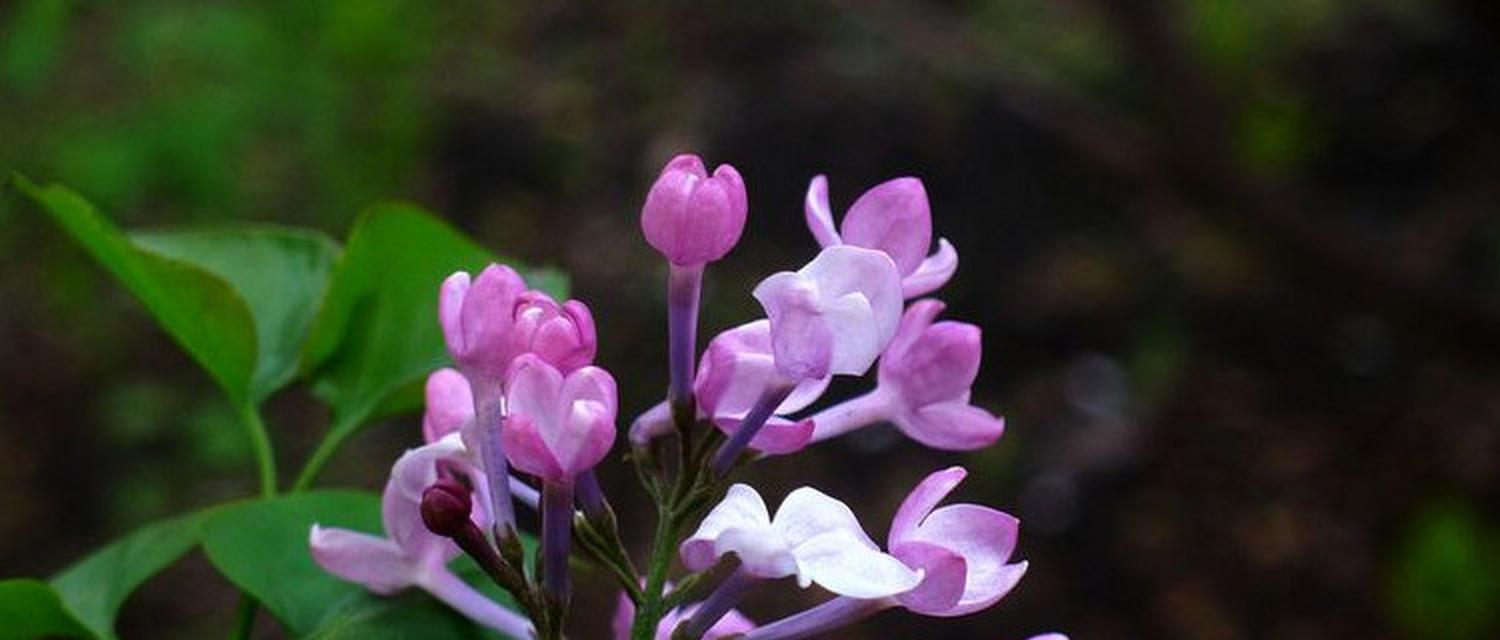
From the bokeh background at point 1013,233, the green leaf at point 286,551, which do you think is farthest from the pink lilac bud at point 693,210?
the bokeh background at point 1013,233

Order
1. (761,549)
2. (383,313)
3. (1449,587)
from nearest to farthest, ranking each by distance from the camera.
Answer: (761,549), (383,313), (1449,587)

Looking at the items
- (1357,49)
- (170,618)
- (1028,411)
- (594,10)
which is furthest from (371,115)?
(1357,49)

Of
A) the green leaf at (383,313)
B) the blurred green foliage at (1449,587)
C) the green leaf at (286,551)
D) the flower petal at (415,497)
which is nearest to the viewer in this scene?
the flower petal at (415,497)

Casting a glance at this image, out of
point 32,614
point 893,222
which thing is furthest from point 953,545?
point 32,614

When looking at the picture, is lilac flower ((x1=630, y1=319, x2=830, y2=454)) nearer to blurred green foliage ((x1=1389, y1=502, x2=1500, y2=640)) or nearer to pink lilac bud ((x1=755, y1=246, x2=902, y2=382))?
pink lilac bud ((x1=755, y1=246, x2=902, y2=382))

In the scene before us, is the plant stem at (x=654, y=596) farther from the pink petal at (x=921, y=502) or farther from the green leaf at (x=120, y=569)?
the green leaf at (x=120, y=569)

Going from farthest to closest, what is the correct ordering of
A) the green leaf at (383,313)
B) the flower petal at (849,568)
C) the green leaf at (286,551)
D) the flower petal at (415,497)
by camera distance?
the green leaf at (383,313) → the green leaf at (286,551) → the flower petal at (415,497) → the flower petal at (849,568)

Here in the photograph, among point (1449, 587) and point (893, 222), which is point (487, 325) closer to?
point (893, 222)
